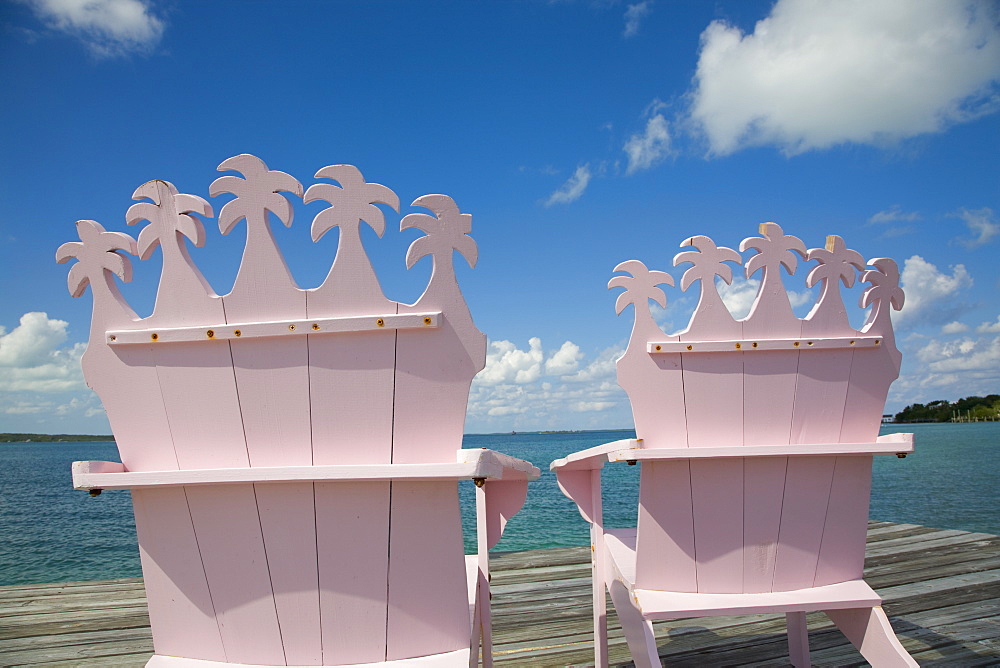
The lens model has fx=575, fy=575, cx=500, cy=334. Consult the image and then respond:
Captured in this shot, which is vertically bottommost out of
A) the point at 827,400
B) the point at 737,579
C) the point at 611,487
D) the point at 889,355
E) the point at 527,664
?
the point at 611,487

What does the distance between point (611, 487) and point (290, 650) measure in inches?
582

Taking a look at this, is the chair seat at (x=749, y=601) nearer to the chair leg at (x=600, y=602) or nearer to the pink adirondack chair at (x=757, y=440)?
the pink adirondack chair at (x=757, y=440)

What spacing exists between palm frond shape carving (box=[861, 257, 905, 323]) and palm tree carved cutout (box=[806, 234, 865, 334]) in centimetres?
4

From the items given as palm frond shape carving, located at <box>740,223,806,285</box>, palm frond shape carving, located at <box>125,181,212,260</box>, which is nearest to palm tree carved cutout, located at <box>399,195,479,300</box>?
palm frond shape carving, located at <box>125,181,212,260</box>

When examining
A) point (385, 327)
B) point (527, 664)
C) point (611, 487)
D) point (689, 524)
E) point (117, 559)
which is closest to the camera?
point (385, 327)

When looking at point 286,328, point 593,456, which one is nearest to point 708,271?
point 593,456

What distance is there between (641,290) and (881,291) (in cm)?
67

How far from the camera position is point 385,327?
105cm

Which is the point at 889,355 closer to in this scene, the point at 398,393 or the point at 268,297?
the point at 398,393

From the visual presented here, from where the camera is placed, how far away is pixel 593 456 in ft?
5.30

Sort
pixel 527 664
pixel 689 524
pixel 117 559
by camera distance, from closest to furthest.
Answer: pixel 689 524 < pixel 527 664 < pixel 117 559

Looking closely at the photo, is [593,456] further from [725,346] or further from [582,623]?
[582,623]

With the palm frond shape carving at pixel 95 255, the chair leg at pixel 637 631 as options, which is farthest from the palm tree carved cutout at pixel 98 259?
the chair leg at pixel 637 631

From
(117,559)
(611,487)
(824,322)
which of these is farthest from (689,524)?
(611,487)
